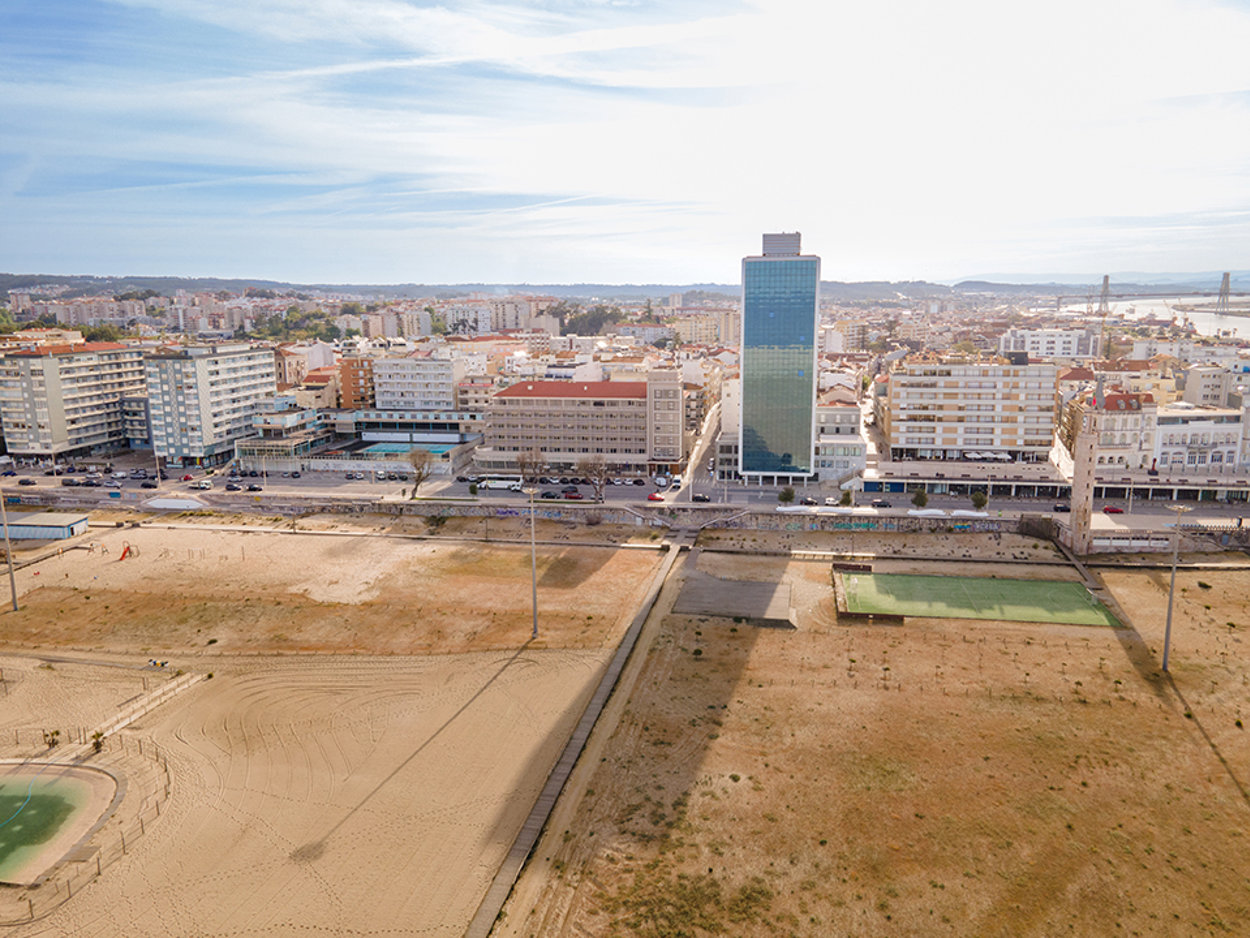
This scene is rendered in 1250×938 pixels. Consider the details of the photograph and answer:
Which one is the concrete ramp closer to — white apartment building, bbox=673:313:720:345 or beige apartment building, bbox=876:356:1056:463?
beige apartment building, bbox=876:356:1056:463

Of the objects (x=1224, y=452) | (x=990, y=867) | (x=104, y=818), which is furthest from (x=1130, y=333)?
(x=104, y=818)

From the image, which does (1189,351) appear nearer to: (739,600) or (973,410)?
(973,410)

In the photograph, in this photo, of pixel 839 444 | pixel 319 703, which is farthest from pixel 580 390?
pixel 319 703

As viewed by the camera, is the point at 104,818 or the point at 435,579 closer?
the point at 104,818

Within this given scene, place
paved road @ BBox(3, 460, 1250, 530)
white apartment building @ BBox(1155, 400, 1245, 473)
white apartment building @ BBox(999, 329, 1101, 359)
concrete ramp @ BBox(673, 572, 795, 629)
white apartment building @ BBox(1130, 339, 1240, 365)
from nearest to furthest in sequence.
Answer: concrete ramp @ BBox(673, 572, 795, 629), paved road @ BBox(3, 460, 1250, 530), white apartment building @ BBox(1155, 400, 1245, 473), white apartment building @ BBox(1130, 339, 1240, 365), white apartment building @ BBox(999, 329, 1101, 359)

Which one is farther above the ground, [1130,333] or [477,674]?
[1130,333]

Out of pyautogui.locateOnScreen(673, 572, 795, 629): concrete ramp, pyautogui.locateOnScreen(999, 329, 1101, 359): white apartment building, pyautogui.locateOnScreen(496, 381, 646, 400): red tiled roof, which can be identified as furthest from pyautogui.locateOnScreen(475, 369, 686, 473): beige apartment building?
pyautogui.locateOnScreen(999, 329, 1101, 359): white apartment building

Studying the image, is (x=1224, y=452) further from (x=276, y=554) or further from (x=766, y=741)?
(x=276, y=554)

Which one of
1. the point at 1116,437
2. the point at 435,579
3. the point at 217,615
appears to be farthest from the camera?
the point at 1116,437
